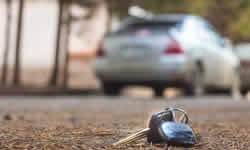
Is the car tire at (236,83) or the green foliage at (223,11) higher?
the green foliage at (223,11)

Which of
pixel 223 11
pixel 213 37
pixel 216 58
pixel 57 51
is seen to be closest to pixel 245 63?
pixel 213 37

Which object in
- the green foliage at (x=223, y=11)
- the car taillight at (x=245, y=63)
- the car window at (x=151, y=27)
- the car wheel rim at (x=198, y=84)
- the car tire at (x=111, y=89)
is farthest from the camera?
the green foliage at (x=223, y=11)

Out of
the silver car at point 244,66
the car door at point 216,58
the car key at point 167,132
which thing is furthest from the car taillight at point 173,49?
the car key at point 167,132

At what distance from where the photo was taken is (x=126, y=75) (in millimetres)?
11211

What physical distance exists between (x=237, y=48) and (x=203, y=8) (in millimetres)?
11979

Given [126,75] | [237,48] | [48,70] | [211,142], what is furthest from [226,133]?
[48,70]

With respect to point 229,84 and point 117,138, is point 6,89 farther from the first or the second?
point 117,138

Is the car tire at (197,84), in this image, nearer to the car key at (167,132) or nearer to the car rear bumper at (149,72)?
the car rear bumper at (149,72)

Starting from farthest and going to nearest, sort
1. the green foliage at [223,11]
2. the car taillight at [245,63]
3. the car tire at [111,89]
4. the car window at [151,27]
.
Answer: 1. the green foliage at [223,11]
2. the car taillight at [245,63]
3. the car tire at [111,89]
4. the car window at [151,27]

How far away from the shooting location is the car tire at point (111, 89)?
11.8 m

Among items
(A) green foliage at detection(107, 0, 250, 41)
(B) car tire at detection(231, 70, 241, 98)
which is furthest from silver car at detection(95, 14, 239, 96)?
(A) green foliage at detection(107, 0, 250, 41)

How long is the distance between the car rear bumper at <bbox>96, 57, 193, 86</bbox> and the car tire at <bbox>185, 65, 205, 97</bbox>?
276 mm

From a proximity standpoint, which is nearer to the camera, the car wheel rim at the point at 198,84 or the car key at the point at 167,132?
the car key at the point at 167,132

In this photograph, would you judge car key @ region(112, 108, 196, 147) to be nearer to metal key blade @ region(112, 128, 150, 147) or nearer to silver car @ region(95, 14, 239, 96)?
metal key blade @ region(112, 128, 150, 147)
